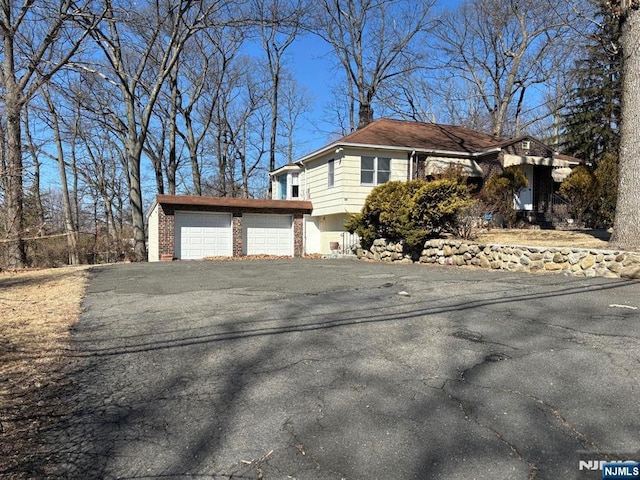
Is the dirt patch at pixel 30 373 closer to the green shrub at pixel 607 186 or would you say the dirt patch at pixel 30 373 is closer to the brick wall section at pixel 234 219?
the brick wall section at pixel 234 219

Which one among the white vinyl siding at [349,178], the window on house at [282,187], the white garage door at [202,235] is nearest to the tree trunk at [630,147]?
the white vinyl siding at [349,178]

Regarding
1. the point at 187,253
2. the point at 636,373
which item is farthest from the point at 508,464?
the point at 187,253

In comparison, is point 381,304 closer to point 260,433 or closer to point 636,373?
point 636,373

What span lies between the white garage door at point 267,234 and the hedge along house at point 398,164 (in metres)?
0.99

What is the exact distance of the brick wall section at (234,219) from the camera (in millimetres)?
18219

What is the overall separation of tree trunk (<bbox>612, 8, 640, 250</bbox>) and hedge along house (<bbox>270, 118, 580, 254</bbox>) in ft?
28.5

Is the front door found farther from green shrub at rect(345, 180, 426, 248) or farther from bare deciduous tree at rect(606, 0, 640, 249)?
bare deciduous tree at rect(606, 0, 640, 249)

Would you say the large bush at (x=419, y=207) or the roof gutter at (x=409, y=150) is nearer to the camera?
the large bush at (x=419, y=207)

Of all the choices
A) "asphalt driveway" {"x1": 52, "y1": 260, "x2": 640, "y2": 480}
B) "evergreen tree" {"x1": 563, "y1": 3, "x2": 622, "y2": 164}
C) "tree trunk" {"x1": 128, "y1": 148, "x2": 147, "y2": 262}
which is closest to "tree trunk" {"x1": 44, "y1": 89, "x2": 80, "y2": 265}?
"tree trunk" {"x1": 128, "y1": 148, "x2": 147, "y2": 262}

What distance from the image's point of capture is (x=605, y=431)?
2617 mm

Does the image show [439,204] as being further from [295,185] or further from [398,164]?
[295,185]

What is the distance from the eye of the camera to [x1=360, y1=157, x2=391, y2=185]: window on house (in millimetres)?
18578

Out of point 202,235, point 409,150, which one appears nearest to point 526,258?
point 409,150

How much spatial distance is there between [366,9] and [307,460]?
94.3 ft
